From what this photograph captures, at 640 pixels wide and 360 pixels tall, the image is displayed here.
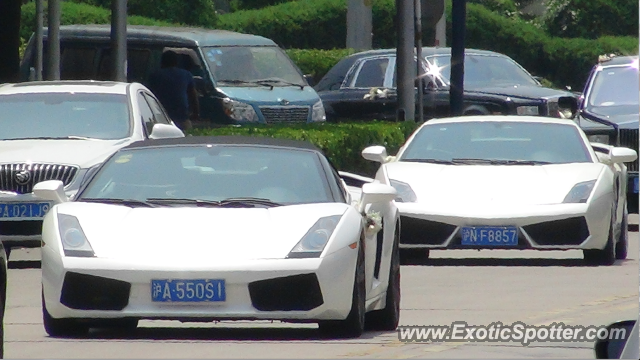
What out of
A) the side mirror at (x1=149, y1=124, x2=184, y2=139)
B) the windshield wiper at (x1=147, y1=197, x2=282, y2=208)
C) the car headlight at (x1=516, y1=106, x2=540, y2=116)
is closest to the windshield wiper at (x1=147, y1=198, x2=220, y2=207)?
the windshield wiper at (x1=147, y1=197, x2=282, y2=208)

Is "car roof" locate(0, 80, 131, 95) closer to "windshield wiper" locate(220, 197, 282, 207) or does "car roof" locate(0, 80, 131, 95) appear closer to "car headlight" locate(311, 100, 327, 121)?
"windshield wiper" locate(220, 197, 282, 207)

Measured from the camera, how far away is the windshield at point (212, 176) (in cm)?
979

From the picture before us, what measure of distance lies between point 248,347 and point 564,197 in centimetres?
592

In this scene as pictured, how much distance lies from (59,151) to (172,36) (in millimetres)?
9889

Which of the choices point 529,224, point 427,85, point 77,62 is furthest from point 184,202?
point 427,85

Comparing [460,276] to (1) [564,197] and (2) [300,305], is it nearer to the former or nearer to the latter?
(1) [564,197]

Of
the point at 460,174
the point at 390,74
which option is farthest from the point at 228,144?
the point at 390,74

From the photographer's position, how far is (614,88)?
2086 centimetres

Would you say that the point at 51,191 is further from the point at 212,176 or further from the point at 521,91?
the point at 521,91

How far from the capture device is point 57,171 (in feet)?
46.1

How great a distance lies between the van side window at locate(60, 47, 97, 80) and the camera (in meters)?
24.6

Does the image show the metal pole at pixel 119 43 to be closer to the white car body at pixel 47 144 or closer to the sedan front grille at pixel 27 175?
the white car body at pixel 47 144

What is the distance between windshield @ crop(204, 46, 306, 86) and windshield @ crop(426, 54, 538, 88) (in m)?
2.35

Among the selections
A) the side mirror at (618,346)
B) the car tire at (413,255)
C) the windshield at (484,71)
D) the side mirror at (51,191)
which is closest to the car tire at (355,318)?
the side mirror at (51,191)
